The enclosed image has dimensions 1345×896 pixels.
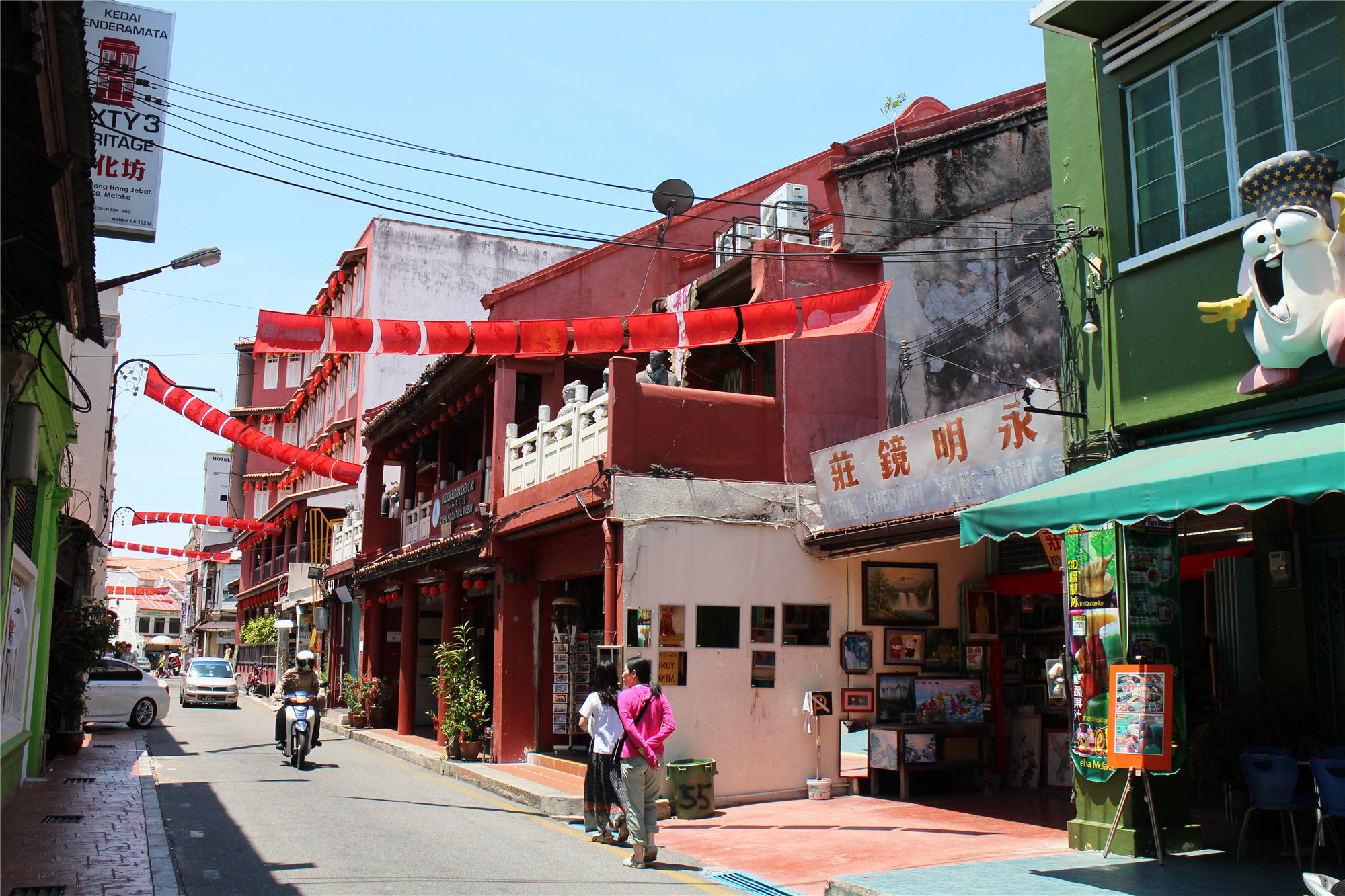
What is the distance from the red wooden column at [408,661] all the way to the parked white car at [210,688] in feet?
38.0

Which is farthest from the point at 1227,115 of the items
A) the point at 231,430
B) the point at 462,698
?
the point at 231,430

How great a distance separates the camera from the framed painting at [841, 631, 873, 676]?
13.9 m

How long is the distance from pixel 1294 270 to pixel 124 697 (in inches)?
933

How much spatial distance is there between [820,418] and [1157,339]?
6260mm

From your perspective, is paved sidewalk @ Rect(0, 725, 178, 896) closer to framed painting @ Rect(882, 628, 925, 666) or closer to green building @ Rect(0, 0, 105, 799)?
green building @ Rect(0, 0, 105, 799)

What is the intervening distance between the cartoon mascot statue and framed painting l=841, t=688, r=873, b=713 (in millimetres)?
7179

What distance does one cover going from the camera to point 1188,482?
23.7 ft

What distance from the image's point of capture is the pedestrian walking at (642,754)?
9.49m

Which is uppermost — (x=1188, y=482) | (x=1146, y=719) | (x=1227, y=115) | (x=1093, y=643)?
(x=1227, y=115)

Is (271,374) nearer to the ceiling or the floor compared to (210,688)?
nearer to the ceiling

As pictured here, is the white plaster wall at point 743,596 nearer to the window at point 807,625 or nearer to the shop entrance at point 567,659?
the window at point 807,625

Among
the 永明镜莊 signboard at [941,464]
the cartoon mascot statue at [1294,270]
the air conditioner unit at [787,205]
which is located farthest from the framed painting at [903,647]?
the cartoon mascot statue at [1294,270]

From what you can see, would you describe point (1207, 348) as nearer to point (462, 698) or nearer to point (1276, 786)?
point (1276, 786)

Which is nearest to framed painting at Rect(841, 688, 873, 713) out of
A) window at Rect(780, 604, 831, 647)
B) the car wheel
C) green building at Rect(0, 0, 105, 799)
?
window at Rect(780, 604, 831, 647)
